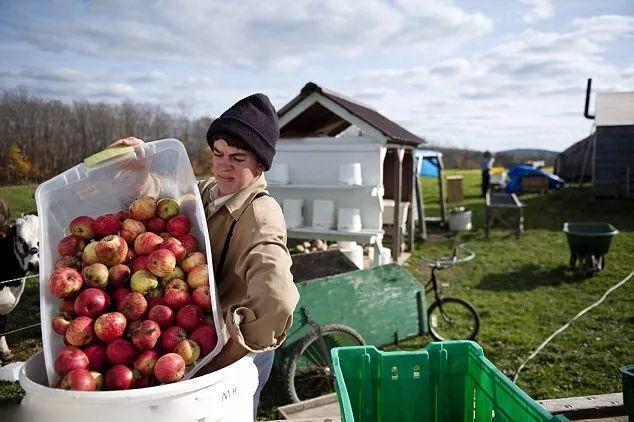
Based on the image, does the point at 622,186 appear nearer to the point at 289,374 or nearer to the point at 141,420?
the point at 289,374

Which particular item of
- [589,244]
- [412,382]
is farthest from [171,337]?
[589,244]

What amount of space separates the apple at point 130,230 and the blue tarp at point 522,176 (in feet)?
66.4

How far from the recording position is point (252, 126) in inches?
75.1

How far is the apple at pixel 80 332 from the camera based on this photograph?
1491 mm

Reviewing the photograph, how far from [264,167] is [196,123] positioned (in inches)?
260

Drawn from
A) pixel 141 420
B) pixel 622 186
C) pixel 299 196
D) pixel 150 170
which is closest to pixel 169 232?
pixel 150 170

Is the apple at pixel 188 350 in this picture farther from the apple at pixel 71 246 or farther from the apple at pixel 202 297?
the apple at pixel 71 246

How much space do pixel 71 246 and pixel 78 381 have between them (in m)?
0.57

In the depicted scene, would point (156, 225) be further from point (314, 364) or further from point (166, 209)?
point (314, 364)

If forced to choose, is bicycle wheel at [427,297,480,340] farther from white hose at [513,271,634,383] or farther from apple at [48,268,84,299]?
apple at [48,268,84,299]

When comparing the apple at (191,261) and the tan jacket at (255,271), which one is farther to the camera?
the apple at (191,261)

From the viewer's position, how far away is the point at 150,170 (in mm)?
1999

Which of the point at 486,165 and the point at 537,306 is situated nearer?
the point at 537,306

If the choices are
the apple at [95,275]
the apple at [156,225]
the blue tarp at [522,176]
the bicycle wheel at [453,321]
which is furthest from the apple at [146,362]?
the blue tarp at [522,176]
